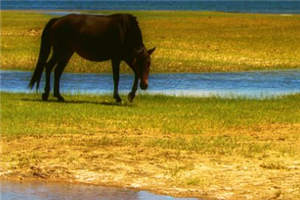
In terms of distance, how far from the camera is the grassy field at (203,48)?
94.1 feet

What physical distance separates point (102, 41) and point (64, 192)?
29.5ft

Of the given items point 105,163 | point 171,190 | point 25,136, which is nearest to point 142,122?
point 25,136

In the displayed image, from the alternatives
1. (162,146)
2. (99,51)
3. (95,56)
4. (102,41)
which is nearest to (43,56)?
(95,56)

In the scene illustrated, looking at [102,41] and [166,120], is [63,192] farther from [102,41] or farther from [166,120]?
[102,41]

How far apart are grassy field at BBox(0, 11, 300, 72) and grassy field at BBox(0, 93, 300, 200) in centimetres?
1100

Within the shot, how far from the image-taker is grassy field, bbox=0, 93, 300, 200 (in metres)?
9.97

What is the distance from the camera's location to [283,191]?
940cm

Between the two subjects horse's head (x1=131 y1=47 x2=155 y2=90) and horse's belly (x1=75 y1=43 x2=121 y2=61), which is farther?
horse's belly (x1=75 y1=43 x2=121 y2=61)

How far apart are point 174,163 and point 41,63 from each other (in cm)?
823

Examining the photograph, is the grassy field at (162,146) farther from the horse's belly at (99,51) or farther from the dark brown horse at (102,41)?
the horse's belly at (99,51)

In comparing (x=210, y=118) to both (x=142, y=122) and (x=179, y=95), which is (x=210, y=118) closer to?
(x=142, y=122)

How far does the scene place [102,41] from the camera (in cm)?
1822

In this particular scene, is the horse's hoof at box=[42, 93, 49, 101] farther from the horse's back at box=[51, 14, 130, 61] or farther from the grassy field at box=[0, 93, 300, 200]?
the horse's back at box=[51, 14, 130, 61]

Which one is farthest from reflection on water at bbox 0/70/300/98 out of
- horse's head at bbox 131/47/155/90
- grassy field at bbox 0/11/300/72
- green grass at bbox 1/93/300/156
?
horse's head at bbox 131/47/155/90
